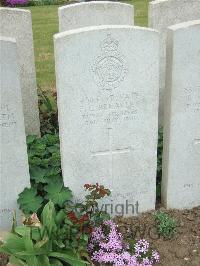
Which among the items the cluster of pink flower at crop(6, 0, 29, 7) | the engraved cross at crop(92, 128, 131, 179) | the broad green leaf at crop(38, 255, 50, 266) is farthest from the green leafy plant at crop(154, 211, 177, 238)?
the cluster of pink flower at crop(6, 0, 29, 7)

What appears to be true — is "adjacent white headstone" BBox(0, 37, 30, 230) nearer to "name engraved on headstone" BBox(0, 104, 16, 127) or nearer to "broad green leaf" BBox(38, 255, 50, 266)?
"name engraved on headstone" BBox(0, 104, 16, 127)

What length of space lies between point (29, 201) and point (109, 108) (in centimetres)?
103

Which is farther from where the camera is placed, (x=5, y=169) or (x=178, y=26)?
(x=5, y=169)

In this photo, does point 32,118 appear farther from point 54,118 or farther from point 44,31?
point 44,31

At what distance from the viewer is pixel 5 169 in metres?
3.86

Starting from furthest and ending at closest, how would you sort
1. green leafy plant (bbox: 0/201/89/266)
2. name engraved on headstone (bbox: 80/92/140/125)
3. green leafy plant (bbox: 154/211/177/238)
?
1. green leafy plant (bbox: 154/211/177/238)
2. name engraved on headstone (bbox: 80/92/140/125)
3. green leafy plant (bbox: 0/201/89/266)

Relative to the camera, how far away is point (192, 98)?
3895mm

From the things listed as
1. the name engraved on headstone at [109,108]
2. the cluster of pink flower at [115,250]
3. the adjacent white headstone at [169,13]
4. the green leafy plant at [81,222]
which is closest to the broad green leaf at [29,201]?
the green leafy plant at [81,222]

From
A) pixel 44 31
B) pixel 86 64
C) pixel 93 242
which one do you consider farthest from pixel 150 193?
pixel 44 31

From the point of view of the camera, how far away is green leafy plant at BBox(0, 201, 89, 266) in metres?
3.26

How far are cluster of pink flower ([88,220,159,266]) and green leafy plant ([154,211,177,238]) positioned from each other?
23 centimetres

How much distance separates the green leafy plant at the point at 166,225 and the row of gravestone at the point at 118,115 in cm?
25

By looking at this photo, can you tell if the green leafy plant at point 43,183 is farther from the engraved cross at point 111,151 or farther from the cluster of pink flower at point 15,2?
the cluster of pink flower at point 15,2

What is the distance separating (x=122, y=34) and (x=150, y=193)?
60.9 inches
